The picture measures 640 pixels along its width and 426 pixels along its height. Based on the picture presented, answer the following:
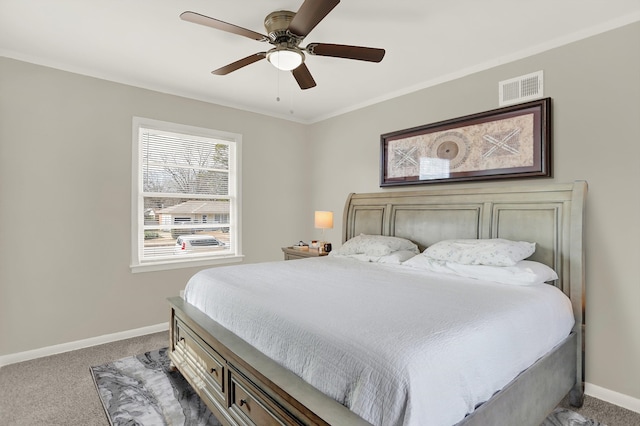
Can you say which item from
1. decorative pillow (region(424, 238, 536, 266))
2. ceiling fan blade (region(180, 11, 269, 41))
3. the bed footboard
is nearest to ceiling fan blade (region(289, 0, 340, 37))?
ceiling fan blade (region(180, 11, 269, 41))

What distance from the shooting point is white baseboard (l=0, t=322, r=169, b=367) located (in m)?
2.85

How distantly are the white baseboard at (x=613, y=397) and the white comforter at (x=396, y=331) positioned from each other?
682 millimetres

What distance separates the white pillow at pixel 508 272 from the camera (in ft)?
7.04

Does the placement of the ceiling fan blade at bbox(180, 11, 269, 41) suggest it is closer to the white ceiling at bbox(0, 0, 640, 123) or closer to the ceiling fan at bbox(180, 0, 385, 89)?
the ceiling fan at bbox(180, 0, 385, 89)

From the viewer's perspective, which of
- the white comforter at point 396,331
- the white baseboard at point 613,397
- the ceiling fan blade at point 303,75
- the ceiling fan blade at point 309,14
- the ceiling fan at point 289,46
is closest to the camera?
the white comforter at point 396,331

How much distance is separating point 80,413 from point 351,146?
3.57 metres

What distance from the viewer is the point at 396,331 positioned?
4.37ft

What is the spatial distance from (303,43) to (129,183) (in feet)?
7.26

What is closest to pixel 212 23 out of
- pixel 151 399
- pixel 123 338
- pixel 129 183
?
pixel 129 183

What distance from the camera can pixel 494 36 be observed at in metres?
2.54

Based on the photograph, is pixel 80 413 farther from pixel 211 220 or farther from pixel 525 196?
pixel 525 196

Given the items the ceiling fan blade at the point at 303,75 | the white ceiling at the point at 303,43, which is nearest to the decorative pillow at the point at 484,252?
the white ceiling at the point at 303,43

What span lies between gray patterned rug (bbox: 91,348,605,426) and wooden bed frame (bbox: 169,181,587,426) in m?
0.17

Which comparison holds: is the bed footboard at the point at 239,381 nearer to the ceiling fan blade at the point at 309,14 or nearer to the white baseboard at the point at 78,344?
the white baseboard at the point at 78,344
